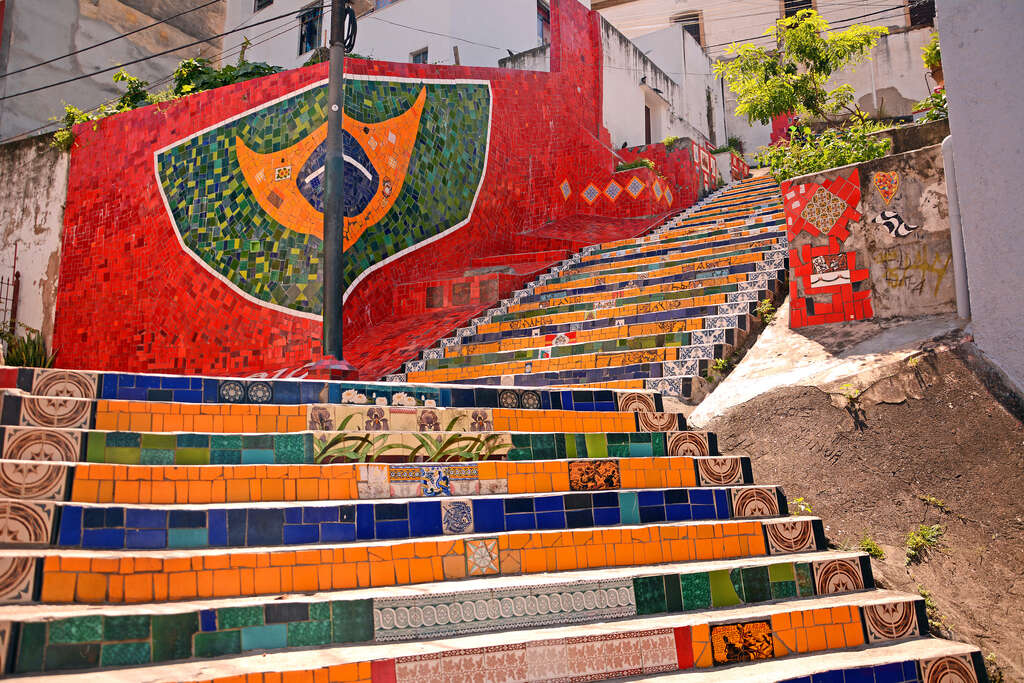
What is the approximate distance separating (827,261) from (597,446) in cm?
265

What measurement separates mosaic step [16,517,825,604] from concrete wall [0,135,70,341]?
351 inches

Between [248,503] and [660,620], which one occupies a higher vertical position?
[248,503]

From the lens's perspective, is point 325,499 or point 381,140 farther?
point 381,140

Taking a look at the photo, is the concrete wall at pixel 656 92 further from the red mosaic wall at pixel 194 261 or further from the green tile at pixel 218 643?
the green tile at pixel 218 643

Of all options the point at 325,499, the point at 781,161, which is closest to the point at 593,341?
the point at 781,161

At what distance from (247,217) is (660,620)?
696 cm

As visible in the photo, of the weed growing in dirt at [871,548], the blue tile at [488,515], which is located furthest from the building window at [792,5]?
the blue tile at [488,515]

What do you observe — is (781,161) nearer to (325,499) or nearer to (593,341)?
(593,341)

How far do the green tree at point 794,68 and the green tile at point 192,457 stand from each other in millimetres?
7225

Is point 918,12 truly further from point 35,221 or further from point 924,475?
point 924,475

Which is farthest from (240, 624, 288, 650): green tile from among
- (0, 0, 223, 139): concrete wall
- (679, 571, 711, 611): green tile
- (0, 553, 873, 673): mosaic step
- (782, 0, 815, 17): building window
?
(782, 0, 815, 17): building window

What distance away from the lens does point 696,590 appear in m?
3.70

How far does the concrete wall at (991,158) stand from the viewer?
495 centimetres

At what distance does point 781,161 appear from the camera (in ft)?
23.6
